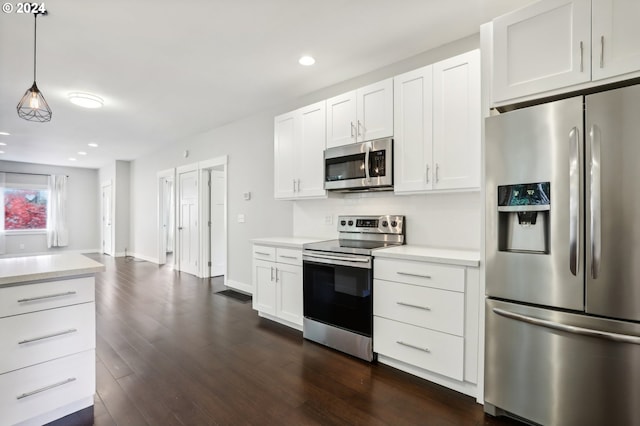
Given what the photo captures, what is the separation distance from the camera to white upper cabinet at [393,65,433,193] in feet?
7.96

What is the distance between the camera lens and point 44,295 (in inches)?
65.5

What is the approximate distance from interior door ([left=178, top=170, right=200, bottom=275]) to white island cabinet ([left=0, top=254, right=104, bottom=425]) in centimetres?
401

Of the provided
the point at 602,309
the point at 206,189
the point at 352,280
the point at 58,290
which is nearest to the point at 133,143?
the point at 206,189

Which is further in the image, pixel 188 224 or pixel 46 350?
pixel 188 224

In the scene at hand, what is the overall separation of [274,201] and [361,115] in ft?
6.01

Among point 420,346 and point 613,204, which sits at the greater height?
point 613,204

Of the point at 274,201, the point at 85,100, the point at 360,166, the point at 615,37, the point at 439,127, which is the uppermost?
the point at 85,100

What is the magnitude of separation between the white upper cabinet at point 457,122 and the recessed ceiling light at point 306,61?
3.80 ft

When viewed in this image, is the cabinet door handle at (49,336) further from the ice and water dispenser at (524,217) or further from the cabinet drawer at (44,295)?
the ice and water dispenser at (524,217)

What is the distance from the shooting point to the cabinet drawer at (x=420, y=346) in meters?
2.03

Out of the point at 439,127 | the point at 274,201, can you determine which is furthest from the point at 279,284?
the point at 439,127

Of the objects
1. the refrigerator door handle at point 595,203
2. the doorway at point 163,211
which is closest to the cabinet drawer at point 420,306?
the refrigerator door handle at point 595,203

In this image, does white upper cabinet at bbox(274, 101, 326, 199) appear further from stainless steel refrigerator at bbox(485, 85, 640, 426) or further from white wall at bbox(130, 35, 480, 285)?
stainless steel refrigerator at bbox(485, 85, 640, 426)

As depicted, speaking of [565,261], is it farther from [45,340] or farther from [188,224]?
[188,224]
